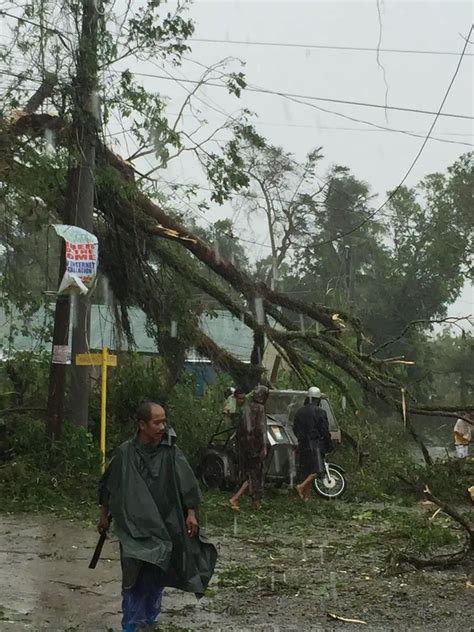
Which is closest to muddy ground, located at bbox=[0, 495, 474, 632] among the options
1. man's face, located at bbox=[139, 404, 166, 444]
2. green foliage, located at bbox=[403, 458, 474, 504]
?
man's face, located at bbox=[139, 404, 166, 444]

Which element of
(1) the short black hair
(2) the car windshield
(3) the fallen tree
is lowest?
(2) the car windshield

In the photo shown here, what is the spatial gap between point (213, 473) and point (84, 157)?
5.23 meters

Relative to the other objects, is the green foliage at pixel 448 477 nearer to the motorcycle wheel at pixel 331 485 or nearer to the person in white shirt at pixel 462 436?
the motorcycle wheel at pixel 331 485

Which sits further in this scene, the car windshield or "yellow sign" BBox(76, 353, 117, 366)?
the car windshield

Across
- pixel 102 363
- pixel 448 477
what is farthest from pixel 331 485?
pixel 102 363

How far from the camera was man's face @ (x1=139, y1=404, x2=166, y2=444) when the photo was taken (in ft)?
21.1

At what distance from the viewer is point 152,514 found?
20.7ft

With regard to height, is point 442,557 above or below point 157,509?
below

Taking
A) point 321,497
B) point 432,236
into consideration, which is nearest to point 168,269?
point 321,497

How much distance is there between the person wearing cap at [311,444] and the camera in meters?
14.4

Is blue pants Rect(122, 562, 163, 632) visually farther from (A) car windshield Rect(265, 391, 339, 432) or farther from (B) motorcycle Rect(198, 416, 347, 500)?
(A) car windshield Rect(265, 391, 339, 432)

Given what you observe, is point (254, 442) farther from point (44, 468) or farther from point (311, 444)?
point (44, 468)

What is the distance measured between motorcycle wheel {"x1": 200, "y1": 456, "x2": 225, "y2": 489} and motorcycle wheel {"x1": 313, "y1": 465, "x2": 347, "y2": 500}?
57.0 inches

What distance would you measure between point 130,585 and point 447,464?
32.3 ft
